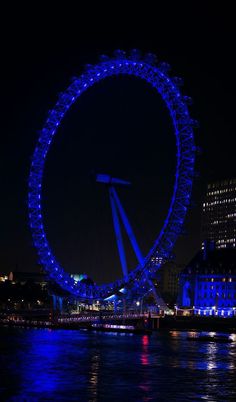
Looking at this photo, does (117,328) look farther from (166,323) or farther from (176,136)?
(176,136)

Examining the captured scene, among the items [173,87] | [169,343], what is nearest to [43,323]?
[169,343]

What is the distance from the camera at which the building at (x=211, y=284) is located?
11550 centimetres

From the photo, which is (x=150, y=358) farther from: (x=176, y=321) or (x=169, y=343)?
(x=176, y=321)

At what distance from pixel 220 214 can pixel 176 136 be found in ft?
398

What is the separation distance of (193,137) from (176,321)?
30.8m

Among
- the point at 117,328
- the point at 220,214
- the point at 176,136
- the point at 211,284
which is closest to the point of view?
the point at 176,136

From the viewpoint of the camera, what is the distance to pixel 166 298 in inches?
6417

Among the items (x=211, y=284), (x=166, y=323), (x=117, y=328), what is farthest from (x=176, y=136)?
(x=211, y=284)

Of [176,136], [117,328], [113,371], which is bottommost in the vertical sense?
[113,371]

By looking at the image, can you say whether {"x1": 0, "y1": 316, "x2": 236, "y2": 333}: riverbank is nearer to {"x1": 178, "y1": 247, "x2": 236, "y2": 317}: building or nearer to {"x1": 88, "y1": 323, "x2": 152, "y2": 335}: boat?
{"x1": 88, "y1": 323, "x2": 152, "y2": 335}: boat

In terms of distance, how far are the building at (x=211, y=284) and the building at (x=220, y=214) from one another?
181ft

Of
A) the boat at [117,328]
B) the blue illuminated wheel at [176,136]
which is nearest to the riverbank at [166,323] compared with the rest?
the boat at [117,328]

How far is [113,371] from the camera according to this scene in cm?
3838

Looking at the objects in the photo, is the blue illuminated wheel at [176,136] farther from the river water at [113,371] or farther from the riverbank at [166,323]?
the river water at [113,371]
